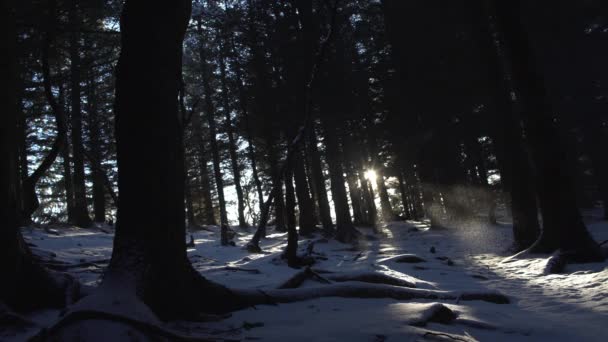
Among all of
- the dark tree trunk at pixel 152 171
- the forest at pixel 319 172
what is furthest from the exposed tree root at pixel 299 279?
the dark tree trunk at pixel 152 171

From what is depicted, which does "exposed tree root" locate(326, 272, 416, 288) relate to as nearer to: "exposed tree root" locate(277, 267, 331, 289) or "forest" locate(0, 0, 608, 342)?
"forest" locate(0, 0, 608, 342)

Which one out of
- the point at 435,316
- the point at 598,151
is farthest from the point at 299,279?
the point at 598,151

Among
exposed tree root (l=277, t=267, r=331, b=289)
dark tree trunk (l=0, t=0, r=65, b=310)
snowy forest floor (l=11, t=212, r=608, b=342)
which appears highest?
dark tree trunk (l=0, t=0, r=65, b=310)

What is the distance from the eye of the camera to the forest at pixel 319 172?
3.34 metres

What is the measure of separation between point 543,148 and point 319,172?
10161mm

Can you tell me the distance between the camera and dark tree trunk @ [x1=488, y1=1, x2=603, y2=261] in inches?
310

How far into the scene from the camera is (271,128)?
18.4 meters

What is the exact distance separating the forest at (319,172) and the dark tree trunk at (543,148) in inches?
1.5

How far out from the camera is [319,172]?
57.1ft

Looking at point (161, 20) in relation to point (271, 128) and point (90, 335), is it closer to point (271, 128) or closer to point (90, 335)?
point (90, 335)

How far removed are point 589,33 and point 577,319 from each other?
1817cm

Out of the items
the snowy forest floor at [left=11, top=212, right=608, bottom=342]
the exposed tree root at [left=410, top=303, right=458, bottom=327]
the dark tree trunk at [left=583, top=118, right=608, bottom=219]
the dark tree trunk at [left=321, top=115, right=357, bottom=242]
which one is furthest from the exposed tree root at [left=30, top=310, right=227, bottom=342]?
the dark tree trunk at [left=583, top=118, right=608, bottom=219]

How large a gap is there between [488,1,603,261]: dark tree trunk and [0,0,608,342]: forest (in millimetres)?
39

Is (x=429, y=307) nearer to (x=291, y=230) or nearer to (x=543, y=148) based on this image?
(x=291, y=230)
